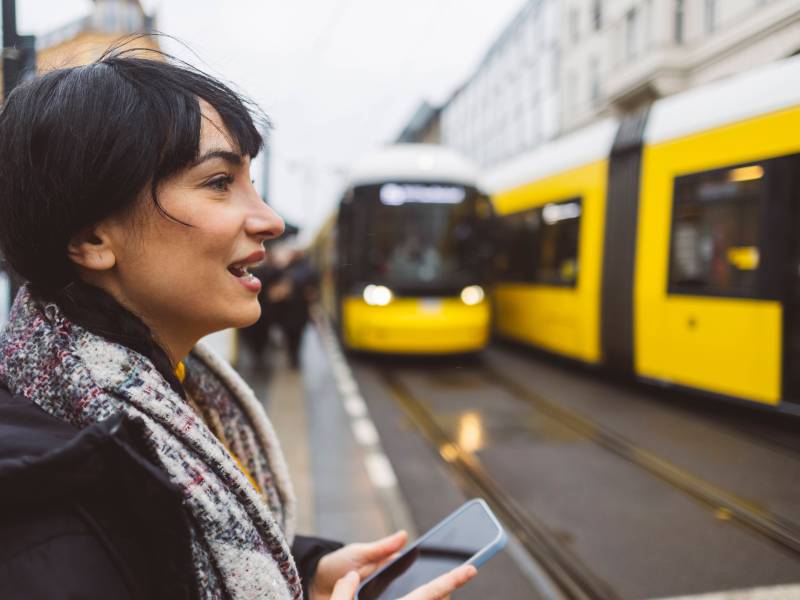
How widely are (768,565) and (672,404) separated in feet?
11.9

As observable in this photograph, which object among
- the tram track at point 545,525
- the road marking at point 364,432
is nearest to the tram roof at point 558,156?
the tram track at point 545,525

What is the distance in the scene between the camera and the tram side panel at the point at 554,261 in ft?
26.0

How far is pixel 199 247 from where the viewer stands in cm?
106

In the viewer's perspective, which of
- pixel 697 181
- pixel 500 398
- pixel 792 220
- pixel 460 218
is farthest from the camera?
pixel 460 218

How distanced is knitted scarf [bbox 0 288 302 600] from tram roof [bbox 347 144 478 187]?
28.2 feet

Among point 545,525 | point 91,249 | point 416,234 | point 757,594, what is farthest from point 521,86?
point 91,249

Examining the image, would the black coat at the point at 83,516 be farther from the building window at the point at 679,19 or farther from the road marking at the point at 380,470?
the road marking at the point at 380,470

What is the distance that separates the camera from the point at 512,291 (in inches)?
416

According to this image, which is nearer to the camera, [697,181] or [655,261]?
[697,181]

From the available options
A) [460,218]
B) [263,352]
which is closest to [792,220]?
[460,218]

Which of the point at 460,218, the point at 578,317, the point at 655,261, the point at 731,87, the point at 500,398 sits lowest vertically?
the point at 500,398

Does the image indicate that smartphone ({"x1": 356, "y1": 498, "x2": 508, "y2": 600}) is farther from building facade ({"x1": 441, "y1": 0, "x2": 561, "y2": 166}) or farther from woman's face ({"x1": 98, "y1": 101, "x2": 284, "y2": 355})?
building facade ({"x1": 441, "y1": 0, "x2": 561, "y2": 166})

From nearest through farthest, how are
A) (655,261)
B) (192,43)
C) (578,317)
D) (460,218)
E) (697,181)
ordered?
1. (192,43)
2. (697,181)
3. (655,261)
4. (578,317)
5. (460,218)

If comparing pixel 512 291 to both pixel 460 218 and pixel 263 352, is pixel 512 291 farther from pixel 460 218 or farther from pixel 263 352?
pixel 263 352
